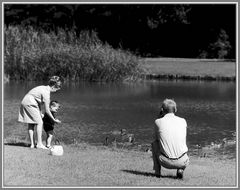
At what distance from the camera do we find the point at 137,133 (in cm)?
1645

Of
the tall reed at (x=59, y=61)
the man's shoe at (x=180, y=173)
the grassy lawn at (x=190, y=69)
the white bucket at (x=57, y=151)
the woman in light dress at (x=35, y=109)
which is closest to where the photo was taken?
the man's shoe at (x=180, y=173)

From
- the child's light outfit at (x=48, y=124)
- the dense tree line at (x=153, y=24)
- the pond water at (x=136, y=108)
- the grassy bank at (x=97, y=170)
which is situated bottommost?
the pond water at (x=136, y=108)

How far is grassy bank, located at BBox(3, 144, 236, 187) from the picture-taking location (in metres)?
8.84

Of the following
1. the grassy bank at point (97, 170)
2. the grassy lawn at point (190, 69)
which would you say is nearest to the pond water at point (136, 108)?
the grassy bank at point (97, 170)

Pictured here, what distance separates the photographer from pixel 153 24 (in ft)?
191

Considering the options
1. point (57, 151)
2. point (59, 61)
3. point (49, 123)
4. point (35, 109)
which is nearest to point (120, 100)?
point (59, 61)

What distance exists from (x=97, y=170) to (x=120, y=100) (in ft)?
50.9

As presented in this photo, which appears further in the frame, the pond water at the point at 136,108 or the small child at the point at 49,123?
the pond water at the point at 136,108

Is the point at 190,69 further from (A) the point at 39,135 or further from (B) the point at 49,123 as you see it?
(A) the point at 39,135

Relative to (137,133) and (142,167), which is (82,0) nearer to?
(137,133)

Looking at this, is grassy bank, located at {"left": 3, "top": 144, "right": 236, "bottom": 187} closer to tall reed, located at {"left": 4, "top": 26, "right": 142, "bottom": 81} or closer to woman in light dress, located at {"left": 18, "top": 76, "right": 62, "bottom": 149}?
woman in light dress, located at {"left": 18, "top": 76, "right": 62, "bottom": 149}

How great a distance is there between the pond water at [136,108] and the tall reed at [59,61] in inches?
55.6

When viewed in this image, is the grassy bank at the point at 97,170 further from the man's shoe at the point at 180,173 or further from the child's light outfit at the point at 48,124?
the child's light outfit at the point at 48,124

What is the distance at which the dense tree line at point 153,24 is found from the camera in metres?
55.6
